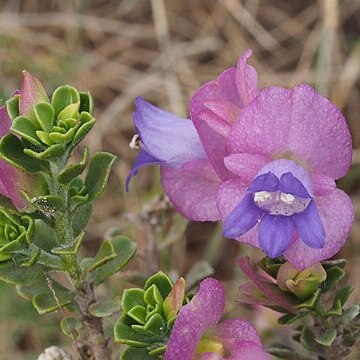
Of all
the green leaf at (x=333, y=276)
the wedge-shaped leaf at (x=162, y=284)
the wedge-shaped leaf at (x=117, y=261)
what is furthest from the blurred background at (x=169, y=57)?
the wedge-shaped leaf at (x=162, y=284)

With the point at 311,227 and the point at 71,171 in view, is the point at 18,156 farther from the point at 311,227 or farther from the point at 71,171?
the point at 311,227

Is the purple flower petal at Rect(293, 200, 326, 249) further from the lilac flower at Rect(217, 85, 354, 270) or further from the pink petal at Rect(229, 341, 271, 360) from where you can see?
the pink petal at Rect(229, 341, 271, 360)

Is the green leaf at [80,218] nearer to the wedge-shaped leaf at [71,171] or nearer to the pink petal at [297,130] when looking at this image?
the wedge-shaped leaf at [71,171]

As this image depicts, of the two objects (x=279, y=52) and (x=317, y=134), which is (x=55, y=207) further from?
(x=279, y=52)

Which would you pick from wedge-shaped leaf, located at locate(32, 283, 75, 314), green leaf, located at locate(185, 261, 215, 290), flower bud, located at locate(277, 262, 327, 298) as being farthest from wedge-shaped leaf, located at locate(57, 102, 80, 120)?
green leaf, located at locate(185, 261, 215, 290)

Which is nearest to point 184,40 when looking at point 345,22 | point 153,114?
point 345,22

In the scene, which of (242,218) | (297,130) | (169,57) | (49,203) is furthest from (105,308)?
(169,57)
